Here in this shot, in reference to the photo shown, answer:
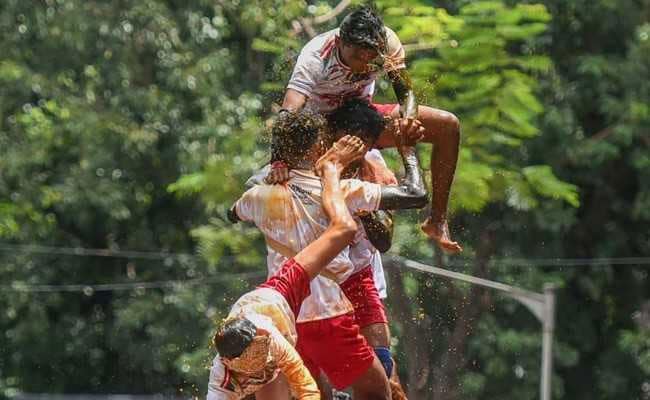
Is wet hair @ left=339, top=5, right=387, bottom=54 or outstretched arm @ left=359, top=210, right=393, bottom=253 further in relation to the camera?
outstretched arm @ left=359, top=210, right=393, bottom=253

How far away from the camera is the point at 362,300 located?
976 cm

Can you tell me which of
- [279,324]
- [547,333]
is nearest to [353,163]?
[279,324]

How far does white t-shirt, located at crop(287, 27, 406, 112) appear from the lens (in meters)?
9.24

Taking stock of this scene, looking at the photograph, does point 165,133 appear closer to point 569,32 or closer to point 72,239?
point 72,239

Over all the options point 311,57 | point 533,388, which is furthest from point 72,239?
point 311,57

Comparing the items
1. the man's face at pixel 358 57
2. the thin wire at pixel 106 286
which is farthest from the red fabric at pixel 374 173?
the thin wire at pixel 106 286

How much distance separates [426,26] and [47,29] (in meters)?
8.41

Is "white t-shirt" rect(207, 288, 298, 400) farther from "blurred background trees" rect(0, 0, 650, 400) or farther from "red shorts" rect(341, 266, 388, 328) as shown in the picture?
"blurred background trees" rect(0, 0, 650, 400)

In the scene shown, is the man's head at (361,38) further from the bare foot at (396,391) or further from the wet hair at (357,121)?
the bare foot at (396,391)

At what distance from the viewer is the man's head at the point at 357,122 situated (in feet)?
30.7

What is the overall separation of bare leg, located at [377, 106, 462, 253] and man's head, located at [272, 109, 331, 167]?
2.45 feet

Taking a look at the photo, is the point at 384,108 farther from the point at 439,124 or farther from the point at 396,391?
the point at 396,391

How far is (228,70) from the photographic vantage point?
23.1 meters

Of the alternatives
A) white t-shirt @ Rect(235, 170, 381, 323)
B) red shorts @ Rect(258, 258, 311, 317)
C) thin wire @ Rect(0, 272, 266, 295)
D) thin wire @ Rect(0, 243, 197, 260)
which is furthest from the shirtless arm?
thin wire @ Rect(0, 243, 197, 260)
